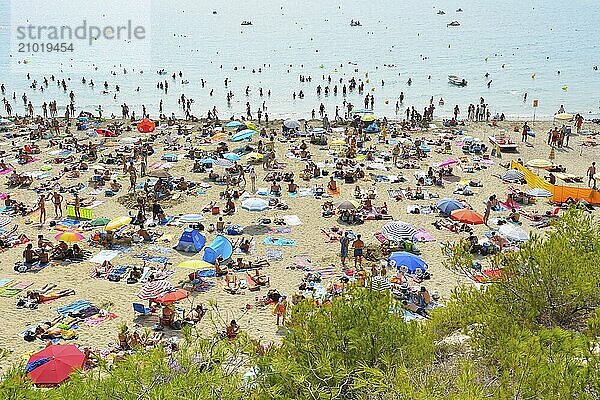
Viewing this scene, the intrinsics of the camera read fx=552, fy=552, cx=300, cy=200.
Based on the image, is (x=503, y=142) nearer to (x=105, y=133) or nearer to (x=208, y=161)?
(x=208, y=161)

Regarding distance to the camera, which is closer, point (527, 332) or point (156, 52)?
point (527, 332)

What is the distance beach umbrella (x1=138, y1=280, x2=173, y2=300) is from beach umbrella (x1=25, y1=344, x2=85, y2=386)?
94.3 inches

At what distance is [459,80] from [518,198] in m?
30.7

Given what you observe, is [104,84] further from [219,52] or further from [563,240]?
[563,240]

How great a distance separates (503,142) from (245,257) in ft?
52.0

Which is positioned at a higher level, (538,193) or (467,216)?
(538,193)

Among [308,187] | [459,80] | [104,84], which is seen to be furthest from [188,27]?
[308,187]

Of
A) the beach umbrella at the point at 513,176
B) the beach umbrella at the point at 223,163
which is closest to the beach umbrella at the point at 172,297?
the beach umbrella at the point at 223,163

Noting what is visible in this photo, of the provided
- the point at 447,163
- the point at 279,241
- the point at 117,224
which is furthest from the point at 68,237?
the point at 447,163

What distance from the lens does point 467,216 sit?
16.5m

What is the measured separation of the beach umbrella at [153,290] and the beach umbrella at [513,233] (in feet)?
29.8

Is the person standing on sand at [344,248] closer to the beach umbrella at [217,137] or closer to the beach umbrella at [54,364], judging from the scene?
the beach umbrella at [54,364]

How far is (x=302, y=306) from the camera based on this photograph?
6961mm

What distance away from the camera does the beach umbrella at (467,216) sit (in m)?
16.4
